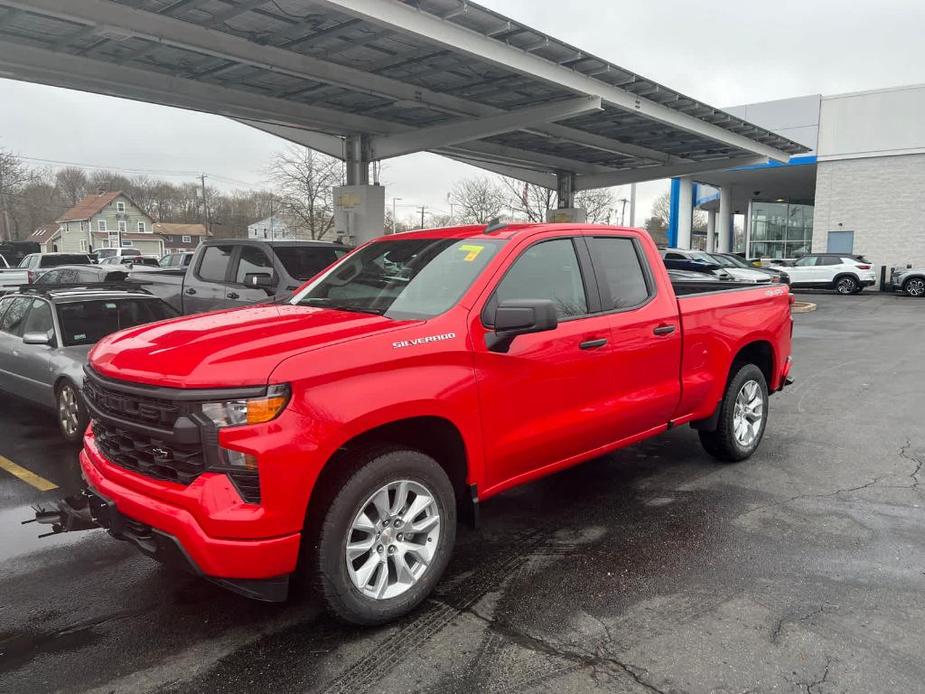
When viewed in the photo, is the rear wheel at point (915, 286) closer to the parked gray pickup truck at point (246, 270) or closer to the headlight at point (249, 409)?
the parked gray pickup truck at point (246, 270)

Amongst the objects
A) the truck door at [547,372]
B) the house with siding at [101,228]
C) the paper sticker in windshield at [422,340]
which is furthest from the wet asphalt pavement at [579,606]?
the house with siding at [101,228]

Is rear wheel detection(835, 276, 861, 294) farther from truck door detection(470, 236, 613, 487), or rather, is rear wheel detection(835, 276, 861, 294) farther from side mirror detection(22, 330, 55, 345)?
side mirror detection(22, 330, 55, 345)

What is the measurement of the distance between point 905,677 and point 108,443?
12.1 feet

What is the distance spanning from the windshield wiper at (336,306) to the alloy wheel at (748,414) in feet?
10.7

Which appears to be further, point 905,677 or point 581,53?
point 581,53

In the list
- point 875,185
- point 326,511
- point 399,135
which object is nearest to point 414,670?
point 326,511

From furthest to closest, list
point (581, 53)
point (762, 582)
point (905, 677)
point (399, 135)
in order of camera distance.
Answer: point (399, 135)
point (581, 53)
point (762, 582)
point (905, 677)

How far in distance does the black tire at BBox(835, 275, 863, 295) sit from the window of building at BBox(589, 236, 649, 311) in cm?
2727

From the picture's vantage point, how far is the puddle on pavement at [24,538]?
161 inches

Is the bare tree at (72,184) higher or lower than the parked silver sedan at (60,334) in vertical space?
higher

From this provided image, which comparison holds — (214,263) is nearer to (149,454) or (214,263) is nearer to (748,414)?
(149,454)

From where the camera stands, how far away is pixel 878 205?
30859 millimetres

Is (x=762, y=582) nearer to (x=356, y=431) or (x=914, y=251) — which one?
(x=356, y=431)

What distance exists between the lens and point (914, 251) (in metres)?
30.5
